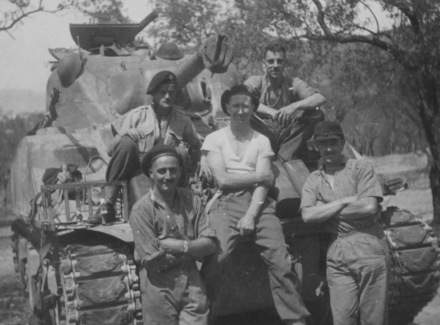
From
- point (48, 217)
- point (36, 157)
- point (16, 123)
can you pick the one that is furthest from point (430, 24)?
point (16, 123)

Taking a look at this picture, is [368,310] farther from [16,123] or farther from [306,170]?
[16,123]

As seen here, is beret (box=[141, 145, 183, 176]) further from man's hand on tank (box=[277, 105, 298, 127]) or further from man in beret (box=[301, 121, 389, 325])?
man's hand on tank (box=[277, 105, 298, 127])

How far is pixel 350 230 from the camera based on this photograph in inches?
220

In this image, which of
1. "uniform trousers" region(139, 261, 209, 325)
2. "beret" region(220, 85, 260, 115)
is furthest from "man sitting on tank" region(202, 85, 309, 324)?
"uniform trousers" region(139, 261, 209, 325)

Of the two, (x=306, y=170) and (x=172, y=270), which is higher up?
(x=306, y=170)

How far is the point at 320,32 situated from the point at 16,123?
126 feet

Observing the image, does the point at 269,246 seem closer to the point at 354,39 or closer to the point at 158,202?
the point at 158,202

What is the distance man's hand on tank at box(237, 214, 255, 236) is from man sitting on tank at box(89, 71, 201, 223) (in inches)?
43.2

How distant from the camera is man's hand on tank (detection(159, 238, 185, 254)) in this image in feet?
16.6

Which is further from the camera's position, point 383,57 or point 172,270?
point 383,57

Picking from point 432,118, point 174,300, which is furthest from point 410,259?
point 432,118

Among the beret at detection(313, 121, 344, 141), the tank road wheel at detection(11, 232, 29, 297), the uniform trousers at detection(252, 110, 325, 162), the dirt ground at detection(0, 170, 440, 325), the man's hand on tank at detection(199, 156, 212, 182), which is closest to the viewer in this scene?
the beret at detection(313, 121, 344, 141)

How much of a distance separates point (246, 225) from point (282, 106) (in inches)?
58.5

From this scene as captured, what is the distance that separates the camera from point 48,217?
6.43 m
